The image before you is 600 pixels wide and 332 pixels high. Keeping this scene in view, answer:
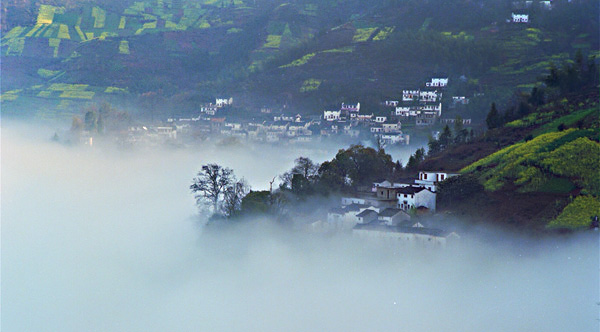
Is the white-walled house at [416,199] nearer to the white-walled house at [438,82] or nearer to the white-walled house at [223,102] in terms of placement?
the white-walled house at [438,82]

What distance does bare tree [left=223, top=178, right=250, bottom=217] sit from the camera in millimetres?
29531

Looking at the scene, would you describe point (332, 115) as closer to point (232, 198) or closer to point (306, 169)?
point (306, 169)

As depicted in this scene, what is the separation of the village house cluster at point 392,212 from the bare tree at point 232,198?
145 inches

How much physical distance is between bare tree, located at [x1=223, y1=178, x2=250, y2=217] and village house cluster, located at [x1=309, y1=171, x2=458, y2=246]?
12.1 feet

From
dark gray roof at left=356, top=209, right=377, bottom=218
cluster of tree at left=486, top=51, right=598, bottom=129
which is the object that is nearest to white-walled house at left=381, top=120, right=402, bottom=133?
cluster of tree at left=486, top=51, right=598, bottom=129

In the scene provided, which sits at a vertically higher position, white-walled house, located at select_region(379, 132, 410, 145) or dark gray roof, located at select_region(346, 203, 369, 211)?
white-walled house, located at select_region(379, 132, 410, 145)

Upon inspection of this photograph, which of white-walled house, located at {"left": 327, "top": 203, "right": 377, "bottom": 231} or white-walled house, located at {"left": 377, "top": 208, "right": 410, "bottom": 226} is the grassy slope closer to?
white-walled house, located at {"left": 377, "top": 208, "right": 410, "bottom": 226}

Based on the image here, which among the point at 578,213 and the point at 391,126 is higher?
the point at 391,126

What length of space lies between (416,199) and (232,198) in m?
6.60

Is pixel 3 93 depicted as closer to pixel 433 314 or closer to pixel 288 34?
pixel 288 34

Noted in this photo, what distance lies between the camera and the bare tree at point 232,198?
29.5 meters

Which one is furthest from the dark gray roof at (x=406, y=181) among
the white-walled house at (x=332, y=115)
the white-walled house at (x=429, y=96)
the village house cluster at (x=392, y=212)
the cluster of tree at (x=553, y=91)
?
the white-walled house at (x=332, y=115)

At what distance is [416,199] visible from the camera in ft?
85.6

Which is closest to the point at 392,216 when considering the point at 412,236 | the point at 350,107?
the point at 412,236
